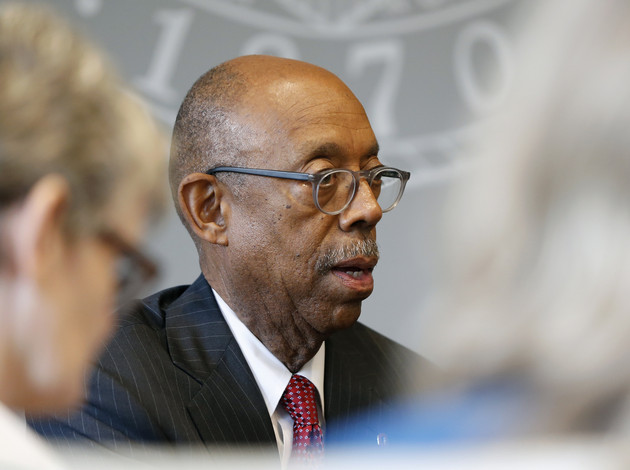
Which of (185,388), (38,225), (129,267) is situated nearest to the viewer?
(38,225)

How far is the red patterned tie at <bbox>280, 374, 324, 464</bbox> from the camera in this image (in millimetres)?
1592

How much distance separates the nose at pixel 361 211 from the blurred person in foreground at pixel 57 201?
0.93m

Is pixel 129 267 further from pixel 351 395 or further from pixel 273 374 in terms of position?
pixel 351 395

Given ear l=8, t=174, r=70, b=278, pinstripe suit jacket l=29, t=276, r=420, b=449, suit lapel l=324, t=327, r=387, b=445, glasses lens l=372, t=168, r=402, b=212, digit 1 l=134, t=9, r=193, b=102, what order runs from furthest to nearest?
digit 1 l=134, t=9, r=193, b=102 < glasses lens l=372, t=168, r=402, b=212 < suit lapel l=324, t=327, r=387, b=445 < pinstripe suit jacket l=29, t=276, r=420, b=449 < ear l=8, t=174, r=70, b=278

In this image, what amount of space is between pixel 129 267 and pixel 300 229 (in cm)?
93

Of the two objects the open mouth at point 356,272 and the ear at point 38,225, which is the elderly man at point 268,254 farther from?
the ear at point 38,225

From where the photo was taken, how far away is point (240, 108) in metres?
1.70

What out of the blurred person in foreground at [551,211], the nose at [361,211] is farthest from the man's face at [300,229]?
the blurred person in foreground at [551,211]

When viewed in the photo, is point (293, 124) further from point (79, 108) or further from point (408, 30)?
point (408, 30)

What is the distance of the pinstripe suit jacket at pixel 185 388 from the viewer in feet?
4.86

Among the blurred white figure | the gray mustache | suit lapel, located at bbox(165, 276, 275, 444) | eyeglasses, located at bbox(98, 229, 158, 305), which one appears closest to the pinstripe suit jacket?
suit lapel, located at bbox(165, 276, 275, 444)

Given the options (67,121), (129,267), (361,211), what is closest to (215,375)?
(361,211)

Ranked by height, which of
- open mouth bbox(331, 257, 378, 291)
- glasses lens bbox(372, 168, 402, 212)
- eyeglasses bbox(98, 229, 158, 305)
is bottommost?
eyeglasses bbox(98, 229, 158, 305)

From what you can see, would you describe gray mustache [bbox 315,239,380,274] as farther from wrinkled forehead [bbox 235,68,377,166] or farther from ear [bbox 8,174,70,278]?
ear [bbox 8,174,70,278]
